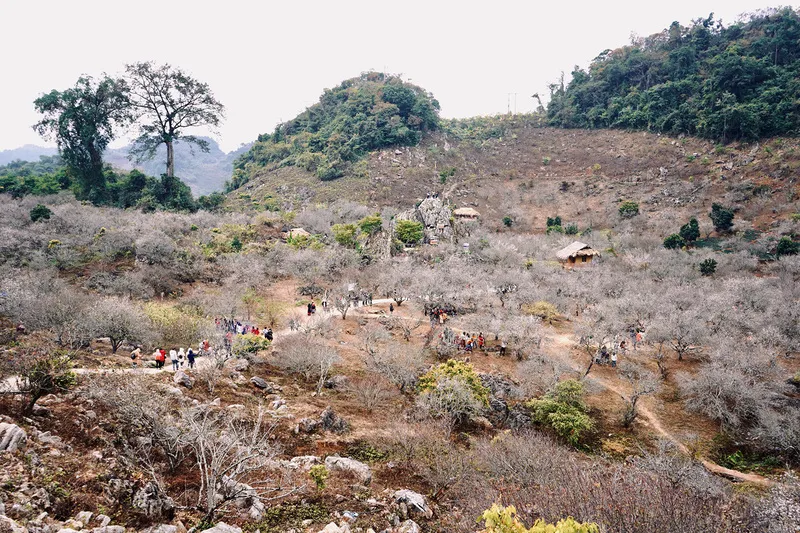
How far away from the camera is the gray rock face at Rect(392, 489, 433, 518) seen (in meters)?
8.29

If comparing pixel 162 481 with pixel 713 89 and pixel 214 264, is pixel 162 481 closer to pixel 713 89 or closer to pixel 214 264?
pixel 214 264

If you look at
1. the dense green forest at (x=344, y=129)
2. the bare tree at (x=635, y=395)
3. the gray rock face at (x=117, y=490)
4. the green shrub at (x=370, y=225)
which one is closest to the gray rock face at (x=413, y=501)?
the gray rock face at (x=117, y=490)

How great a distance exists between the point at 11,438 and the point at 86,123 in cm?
3740

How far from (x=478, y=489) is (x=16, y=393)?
9.97 m

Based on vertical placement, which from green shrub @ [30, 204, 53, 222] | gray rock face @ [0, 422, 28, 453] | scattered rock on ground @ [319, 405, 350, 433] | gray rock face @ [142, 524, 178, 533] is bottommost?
scattered rock on ground @ [319, 405, 350, 433]

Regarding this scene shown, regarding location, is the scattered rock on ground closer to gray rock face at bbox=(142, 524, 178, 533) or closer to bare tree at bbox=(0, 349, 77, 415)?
gray rock face at bbox=(142, 524, 178, 533)

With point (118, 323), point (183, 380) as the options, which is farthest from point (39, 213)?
point (183, 380)

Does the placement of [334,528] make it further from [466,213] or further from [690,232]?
[466,213]

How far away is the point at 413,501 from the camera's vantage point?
831cm

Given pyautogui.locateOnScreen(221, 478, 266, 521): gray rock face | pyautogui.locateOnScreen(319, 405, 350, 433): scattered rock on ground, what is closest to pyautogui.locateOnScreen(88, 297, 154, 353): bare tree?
pyautogui.locateOnScreen(319, 405, 350, 433): scattered rock on ground

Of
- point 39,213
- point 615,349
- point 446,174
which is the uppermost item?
point 446,174

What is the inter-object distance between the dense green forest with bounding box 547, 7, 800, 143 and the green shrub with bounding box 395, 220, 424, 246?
136ft

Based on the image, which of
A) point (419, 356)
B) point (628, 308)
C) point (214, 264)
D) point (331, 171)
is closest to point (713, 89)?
point (628, 308)

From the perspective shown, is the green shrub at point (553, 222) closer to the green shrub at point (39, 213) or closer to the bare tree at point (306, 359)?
the bare tree at point (306, 359)
